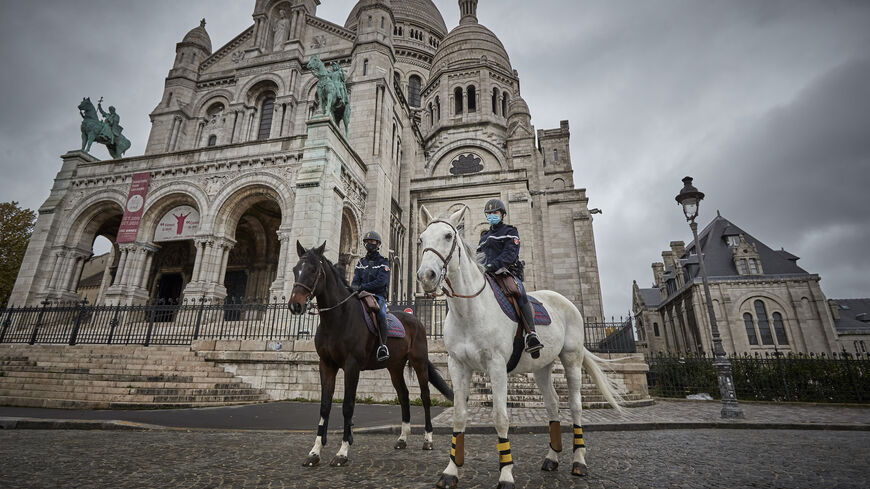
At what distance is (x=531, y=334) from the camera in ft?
11.9

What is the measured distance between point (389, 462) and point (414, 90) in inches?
1495

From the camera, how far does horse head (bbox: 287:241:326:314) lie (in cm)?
419

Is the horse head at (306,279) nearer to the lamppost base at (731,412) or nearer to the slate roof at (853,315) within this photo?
the lamppost base at (731,412)

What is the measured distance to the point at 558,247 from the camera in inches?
985

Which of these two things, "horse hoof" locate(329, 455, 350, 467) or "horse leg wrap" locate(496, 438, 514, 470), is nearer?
"horse leg wrap" locate(496, 438, 514, 470)

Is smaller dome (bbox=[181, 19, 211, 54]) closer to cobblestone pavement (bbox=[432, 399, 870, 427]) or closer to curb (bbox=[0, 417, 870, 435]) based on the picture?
curb (bbox=[0, 417, 870, 435])

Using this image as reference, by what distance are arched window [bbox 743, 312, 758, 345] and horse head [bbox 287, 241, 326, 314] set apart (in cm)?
3547

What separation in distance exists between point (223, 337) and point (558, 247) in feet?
66.6

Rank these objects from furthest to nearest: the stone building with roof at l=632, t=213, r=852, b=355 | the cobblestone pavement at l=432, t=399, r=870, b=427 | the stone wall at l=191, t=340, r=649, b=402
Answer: the stone building with roof at l=632, t=213, r=852, b=355, the stone wall at l=191, t=340, r=649, b=402, the cobblestone pavement at l=432, t=399, r=870, b=427

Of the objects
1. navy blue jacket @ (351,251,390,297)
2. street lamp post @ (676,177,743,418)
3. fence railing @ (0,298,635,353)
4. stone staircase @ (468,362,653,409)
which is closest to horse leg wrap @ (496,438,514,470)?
navy blue jacket @ (351,251,390,297)

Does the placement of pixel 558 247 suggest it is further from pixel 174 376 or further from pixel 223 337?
pixel 174 376

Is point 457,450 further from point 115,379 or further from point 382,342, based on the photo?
point 115,379

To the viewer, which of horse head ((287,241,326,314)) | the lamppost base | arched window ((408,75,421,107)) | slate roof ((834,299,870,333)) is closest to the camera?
horse head ((287,241,326,314))

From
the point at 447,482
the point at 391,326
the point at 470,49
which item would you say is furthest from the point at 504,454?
the point at 470,49
